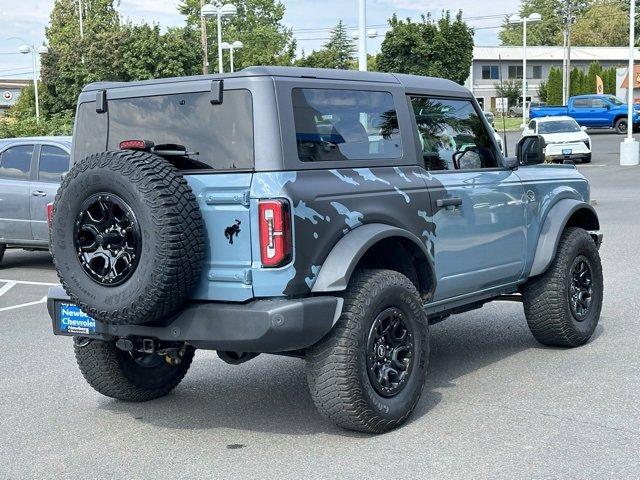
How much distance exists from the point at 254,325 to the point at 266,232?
1.56ft

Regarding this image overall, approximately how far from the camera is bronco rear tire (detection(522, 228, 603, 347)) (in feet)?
24.0

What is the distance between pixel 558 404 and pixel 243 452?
1.98 metres

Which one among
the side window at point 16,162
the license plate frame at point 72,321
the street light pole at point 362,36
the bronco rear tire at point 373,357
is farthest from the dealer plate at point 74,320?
the street light pole at point 362,36

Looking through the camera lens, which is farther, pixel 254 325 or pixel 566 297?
pixel 566 297

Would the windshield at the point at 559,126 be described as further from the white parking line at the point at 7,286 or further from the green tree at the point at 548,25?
the green tree at the point at 548,25

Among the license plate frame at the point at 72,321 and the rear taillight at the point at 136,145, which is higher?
the rear taillight at the point at 136,145

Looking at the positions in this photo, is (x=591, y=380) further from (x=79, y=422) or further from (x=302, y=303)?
(x=79, y=422)

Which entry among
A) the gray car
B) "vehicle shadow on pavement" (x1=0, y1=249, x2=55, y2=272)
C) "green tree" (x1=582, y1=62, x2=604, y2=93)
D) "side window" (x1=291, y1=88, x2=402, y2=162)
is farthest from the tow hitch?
"green tree" (x1=582, y1=62, x2=604, y2=93)

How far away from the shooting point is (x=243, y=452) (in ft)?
17.3

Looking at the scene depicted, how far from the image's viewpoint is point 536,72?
88000mm

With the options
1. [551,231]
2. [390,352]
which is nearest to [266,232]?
[390,352]

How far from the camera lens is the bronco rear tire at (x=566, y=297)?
7.32 metres

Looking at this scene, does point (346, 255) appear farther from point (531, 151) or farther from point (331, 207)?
point (531, 151)

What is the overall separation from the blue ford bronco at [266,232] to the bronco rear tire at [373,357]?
0.4 inches
